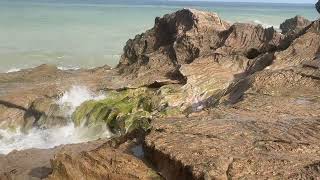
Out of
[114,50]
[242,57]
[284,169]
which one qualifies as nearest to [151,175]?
[284,169]

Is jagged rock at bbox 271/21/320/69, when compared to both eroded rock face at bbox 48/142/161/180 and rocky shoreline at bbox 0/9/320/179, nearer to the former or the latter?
rocky shoreline at bbox 0/9/320/179

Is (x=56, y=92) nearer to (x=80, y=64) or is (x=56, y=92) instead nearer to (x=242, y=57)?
(x=242, y=57)

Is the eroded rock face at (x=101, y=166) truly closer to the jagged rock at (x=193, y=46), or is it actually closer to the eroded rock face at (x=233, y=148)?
the eroded rock face at (x=233, y=148)

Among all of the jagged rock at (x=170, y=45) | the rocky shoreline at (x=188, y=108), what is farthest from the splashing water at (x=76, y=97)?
the jagged rock at (x=170, y=45)

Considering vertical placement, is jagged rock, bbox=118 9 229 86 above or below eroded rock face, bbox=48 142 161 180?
below

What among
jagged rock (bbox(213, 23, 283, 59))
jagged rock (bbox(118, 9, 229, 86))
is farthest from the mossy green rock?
jagged rock (bbox(213, 23, 283, 59))

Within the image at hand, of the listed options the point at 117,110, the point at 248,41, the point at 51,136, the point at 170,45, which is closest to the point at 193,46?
the point at 170,45
